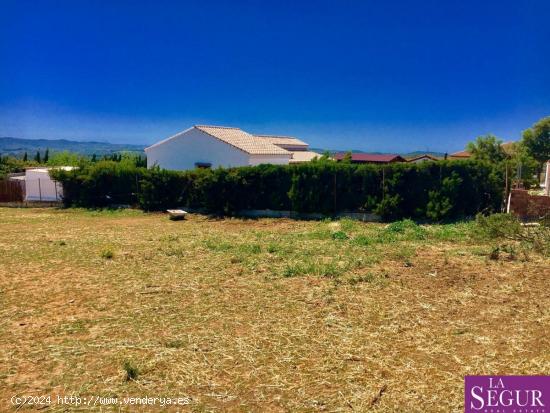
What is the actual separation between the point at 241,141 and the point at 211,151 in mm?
2593

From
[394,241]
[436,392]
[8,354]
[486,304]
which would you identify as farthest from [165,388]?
[394,241]

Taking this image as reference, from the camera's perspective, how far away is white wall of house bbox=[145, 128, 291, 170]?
2925 centimetres

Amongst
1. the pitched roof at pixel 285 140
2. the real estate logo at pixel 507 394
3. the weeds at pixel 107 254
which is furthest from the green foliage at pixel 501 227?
the pitched roof at pixel 285 140

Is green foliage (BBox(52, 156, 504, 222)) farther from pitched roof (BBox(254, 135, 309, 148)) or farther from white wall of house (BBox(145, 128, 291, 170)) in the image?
pitched roof (BBox(254, 135, 309, 148))

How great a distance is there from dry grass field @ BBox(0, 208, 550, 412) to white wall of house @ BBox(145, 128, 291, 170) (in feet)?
59.9

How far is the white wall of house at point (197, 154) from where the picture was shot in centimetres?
2925

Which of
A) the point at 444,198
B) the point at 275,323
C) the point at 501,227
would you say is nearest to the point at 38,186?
the point at 444,198

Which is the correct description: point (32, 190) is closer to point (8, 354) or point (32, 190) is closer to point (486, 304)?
point (8, 354)

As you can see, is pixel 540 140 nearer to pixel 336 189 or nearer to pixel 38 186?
pixel 336 189

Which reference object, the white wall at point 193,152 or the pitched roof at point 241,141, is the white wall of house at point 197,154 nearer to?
the white wall at point 193,152

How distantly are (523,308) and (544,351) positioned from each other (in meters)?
1.58

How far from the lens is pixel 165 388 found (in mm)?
4234

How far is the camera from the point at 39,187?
26375 mm

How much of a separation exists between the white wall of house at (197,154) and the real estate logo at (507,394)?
25140mm
